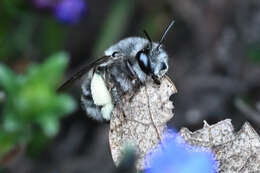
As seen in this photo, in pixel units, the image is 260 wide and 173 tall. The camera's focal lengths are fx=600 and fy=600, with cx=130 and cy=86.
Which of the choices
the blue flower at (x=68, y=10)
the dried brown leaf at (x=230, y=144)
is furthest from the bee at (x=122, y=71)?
the blue flower at (x=68, y=10)

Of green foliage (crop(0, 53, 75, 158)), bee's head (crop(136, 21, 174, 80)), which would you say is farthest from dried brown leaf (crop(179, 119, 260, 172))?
green foliage (crop(0, 53, 75, 158))

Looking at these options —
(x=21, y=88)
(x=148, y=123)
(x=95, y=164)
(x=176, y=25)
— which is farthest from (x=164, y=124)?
(x=176, y=25)

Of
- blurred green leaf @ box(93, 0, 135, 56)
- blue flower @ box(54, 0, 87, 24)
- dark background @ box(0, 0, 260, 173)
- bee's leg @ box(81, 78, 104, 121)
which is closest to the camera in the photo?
bee's leg @ box(81, 78, 104, 121)

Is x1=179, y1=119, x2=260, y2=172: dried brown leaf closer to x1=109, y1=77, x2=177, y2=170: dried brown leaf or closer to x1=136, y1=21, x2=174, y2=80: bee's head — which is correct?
x1=109, y1=77, x2=177, y2=170: dried brown leaf

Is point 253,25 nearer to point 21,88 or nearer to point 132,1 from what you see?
point 132,1

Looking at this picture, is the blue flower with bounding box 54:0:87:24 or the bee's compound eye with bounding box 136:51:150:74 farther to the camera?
the blue flower with bounding box 54:0:87:24

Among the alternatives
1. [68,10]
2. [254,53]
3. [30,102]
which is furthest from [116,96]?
[68,10]

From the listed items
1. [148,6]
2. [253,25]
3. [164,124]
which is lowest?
[164,124]
